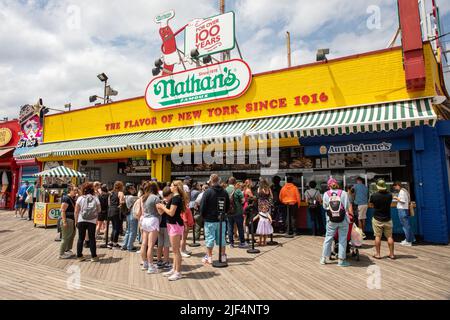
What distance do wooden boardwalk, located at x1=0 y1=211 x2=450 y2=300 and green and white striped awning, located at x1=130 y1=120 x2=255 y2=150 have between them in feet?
14.6

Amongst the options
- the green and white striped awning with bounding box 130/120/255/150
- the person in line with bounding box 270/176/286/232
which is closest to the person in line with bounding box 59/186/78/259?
the green and white striped awning with bounding box 130/120/255/150

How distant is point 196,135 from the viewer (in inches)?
457

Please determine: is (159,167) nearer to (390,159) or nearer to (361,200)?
(361,200)

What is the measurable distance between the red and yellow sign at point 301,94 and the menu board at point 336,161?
5.66 ft

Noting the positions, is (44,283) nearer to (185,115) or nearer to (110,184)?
(185,115)

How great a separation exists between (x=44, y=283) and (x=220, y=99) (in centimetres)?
892

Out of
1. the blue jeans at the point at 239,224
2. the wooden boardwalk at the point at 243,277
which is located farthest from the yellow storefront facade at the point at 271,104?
the wooden boardwalk at the point at 243,277

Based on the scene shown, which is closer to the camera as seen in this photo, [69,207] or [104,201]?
[69,207]

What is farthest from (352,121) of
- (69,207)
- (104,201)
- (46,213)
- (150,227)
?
(46,213)

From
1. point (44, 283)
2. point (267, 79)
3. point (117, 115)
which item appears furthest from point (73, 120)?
point (44, 283)

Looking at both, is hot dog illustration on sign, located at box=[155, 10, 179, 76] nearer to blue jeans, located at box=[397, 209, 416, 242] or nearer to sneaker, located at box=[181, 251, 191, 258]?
sneaker, located at box=[181, 251, 191, 258]

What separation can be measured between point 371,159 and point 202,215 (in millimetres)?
6592

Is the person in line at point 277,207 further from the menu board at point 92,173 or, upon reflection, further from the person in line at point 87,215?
the menu board at point 92,173
